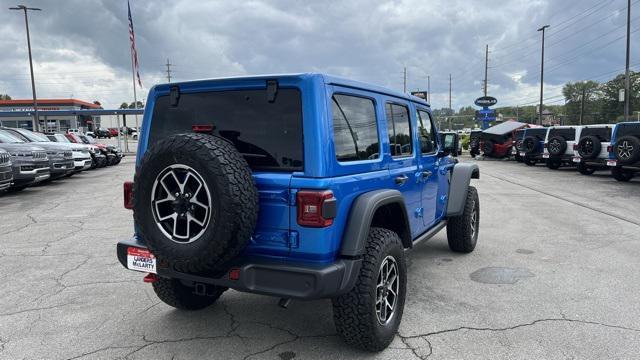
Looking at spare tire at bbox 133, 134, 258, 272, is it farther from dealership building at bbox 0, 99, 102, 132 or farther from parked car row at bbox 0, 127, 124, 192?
dealership building at bbox 0, 99, 102, 132

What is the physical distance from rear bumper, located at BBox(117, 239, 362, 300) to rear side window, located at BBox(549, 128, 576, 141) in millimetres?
18942

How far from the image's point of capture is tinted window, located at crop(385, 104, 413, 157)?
3973 mm

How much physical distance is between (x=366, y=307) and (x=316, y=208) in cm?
79

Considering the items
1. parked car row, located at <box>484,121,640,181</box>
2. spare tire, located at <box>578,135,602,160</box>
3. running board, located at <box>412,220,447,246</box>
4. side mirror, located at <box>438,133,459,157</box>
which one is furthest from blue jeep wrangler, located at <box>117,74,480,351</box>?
spare tire, located at <box>578,135,602,160</box>

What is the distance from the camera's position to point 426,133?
4934 mm

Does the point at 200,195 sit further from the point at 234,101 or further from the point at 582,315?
the point at 582,315

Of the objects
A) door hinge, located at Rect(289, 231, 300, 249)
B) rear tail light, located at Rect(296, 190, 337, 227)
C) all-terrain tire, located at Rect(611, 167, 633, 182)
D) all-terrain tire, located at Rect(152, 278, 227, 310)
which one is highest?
rear tail light, located at Rect(296, 190, 337, 227)

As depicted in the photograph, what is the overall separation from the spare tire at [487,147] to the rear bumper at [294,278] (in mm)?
26761

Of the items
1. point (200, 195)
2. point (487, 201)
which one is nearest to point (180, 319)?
point (200, 195)

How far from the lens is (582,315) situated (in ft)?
13.2

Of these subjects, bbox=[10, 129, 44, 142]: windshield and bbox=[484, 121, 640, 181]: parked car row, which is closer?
bbox=[484, 121, 640, 181]: parked car row

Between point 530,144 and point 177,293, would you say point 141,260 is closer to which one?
point 177,293

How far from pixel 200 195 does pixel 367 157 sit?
129cm

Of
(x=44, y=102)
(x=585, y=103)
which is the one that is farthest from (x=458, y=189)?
(x=585, y=103)
